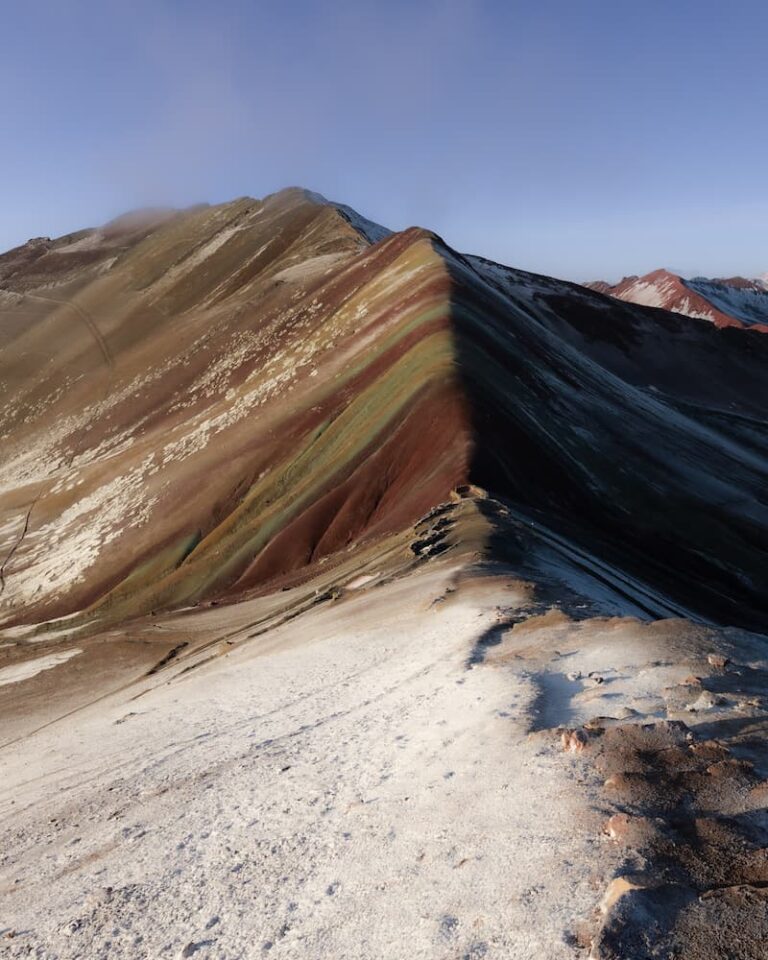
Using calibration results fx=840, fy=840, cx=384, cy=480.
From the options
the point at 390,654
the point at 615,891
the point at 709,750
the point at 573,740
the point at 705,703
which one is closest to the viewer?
the point at 615,891

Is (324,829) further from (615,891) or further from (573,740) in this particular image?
(615,891)

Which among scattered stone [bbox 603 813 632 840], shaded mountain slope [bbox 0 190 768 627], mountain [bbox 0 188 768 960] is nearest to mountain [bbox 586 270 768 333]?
shaded mountain slope [bbox 0 190 768 627]

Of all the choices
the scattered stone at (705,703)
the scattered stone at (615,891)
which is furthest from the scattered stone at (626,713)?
the scattered stone at (615,891)

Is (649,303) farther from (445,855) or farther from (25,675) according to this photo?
(445,855)

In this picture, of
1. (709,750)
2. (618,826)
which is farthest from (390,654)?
(618,826)

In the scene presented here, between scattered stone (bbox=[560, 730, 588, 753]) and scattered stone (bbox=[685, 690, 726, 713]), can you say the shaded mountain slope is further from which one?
scattered stone (bbox=[560, 730, 588, 753])

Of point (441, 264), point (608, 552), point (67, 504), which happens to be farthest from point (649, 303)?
point (608, 552)
